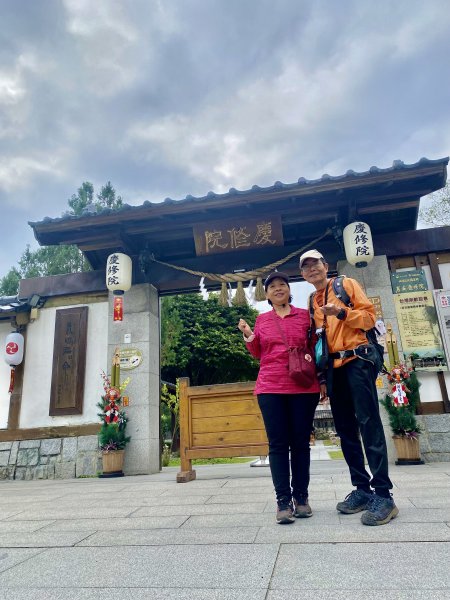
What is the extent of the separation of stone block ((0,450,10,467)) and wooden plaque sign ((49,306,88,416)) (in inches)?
38.0

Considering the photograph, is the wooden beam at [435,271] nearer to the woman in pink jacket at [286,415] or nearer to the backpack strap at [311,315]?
A: the backpack strap at [311,315]

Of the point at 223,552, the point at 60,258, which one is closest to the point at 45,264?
the point at 60,258

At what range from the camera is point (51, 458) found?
22.7ft

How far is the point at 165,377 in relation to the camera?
1930 centimetres

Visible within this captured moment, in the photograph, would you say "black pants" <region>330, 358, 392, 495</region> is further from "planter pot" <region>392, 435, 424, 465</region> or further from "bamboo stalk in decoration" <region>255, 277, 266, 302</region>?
"bamboo stalk in decoration" <region>255, 277, 266, 302</region>

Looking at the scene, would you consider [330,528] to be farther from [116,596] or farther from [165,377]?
[165,377]

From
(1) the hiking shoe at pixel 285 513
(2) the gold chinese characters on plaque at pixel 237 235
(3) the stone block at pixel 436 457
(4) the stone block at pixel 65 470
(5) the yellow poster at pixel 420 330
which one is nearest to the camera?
(1) the hiking shoe at pixel 285 513

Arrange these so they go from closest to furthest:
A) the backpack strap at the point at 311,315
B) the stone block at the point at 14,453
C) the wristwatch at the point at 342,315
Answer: the wristwatch at the point at 342,315
the backpack strap at the point at 311,315
the stone block at the point at 14,453

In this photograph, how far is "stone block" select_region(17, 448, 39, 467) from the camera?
6.97m

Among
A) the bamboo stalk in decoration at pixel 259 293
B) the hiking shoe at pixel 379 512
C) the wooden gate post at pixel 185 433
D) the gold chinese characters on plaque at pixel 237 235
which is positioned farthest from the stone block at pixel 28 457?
the hiking shoe at pixel 379 512

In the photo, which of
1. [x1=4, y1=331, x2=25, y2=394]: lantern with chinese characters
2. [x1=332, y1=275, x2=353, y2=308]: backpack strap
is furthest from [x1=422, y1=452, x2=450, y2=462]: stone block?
[x1=4, y1=331, x2=25, y2=394]: lantern with chinese characters

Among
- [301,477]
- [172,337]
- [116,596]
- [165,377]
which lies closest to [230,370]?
[165,377]

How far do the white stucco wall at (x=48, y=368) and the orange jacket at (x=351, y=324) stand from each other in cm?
520

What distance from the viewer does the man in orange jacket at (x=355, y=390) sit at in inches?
102
